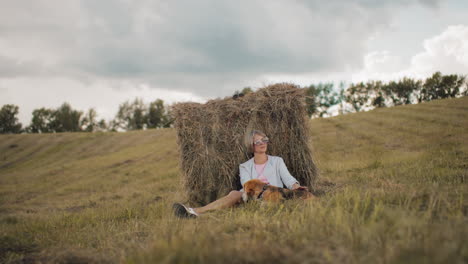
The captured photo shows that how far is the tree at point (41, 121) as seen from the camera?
7062cm

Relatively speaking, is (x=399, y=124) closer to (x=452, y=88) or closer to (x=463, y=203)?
(x=463, y=203)

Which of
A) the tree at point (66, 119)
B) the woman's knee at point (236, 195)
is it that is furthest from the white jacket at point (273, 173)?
the tree at point (66, 119)

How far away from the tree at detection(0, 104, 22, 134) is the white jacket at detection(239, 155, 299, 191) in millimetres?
88328

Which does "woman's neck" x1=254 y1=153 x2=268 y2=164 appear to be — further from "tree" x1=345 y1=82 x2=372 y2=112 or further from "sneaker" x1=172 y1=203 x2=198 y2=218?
"tree" x1=345 y1=82 x2=372 y2=112

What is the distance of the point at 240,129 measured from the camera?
5.98 m

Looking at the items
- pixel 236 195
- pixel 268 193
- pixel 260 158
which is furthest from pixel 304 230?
pixel 260 158

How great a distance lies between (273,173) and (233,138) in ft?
3.92

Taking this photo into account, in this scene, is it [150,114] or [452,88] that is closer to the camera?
[452,88]

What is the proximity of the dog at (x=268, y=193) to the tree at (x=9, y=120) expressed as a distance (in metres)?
88.8

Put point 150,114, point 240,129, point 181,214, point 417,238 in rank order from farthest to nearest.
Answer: point 150,114 → point 240,129 → point 181,214 → point 417,238

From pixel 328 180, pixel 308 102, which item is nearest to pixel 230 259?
pixel 308 102

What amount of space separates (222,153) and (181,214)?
6.40 ft

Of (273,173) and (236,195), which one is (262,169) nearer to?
(273,173)

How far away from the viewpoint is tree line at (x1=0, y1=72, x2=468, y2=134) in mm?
58875
